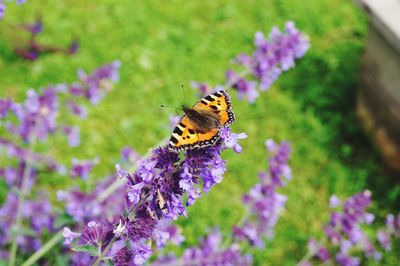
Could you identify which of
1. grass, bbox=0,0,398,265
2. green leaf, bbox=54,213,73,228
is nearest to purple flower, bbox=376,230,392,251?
grass, bbox=0,0,398,265

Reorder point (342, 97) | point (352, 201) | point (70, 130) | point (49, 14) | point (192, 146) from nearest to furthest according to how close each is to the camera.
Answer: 1. point (192, 146)
2. point (352, 201)
3. point (70, 130)
4. point (342, 97)
5. point (49, 14)

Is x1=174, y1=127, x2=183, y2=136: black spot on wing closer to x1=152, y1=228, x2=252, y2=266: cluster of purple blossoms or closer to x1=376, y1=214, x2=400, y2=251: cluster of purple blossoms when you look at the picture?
x1=152, y1=228, x2=252, y2=266: cluster of purple blossoms

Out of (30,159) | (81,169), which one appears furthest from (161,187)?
Result: (30,159)

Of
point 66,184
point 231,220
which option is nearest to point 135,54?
point 66,184

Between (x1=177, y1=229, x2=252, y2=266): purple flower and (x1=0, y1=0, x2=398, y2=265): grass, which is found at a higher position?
(x1=0, y1=0, x2=398, y2=265): grass

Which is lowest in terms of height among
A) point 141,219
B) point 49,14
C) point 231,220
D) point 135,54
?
point 141,219

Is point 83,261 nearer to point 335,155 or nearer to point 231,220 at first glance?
point 231,220

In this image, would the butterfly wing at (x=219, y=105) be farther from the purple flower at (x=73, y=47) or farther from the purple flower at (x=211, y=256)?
the purple flower at (x=73, y=47)
